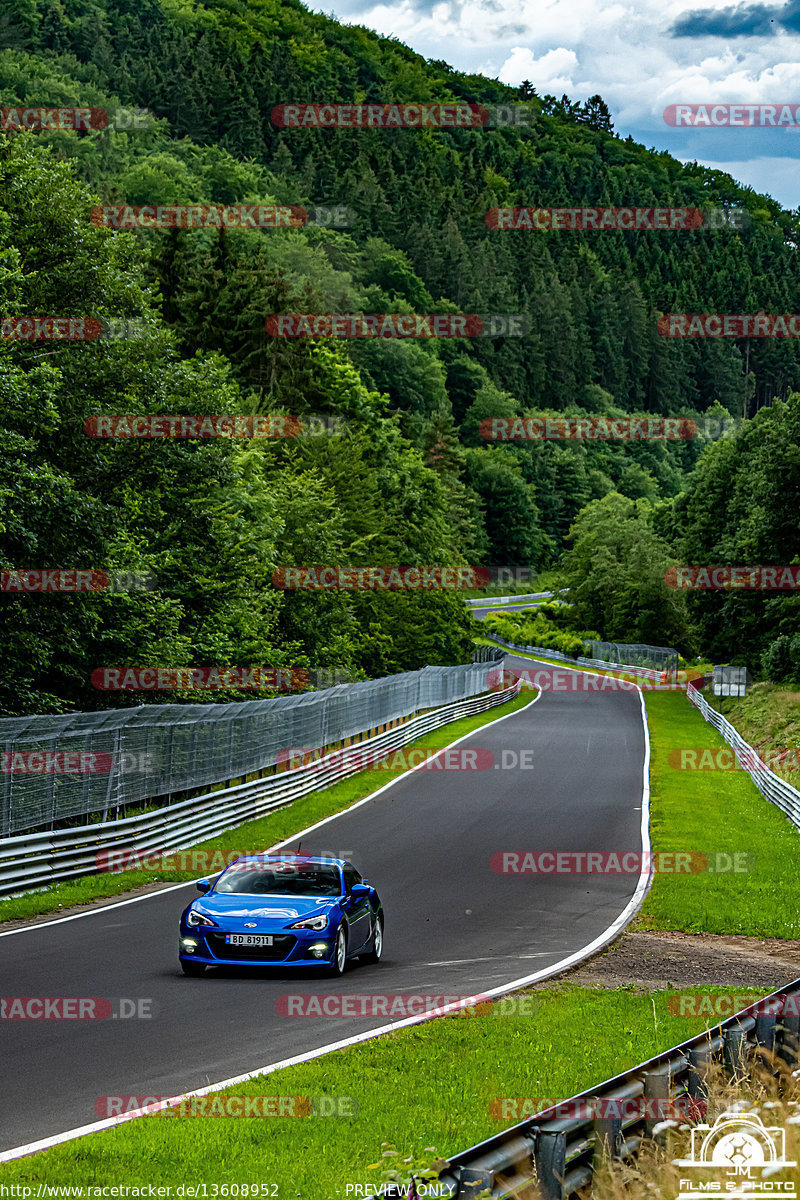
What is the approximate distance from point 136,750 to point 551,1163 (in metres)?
18.0

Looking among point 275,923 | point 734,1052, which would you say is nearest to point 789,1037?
point 734,1052

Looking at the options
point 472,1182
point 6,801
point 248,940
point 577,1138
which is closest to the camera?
point 472,1182

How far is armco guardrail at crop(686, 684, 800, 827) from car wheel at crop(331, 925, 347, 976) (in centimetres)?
1864

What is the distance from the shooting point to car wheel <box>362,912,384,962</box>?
48.4ft

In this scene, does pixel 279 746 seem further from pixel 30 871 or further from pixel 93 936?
pixel 93 936

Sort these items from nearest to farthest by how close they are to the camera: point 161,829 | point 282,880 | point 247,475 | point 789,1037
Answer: point 789,1037, point 282,880, point 161,829, point 247,475

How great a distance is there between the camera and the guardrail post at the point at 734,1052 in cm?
837

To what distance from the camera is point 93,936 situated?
15.4 metres

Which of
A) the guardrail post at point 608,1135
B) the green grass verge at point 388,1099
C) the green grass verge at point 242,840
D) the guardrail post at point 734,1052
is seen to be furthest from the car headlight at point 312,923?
the guardrail post at point 608,1135

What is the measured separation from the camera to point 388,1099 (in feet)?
29.0

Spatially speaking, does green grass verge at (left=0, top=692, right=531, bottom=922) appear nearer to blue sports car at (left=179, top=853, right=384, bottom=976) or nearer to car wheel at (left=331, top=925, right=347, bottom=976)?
blue sports car at (left=179, top=853, right=384, bottom=976)

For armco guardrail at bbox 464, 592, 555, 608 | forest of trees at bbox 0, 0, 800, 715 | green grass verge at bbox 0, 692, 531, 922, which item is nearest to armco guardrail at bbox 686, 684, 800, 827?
green grass verge at bbox 0, 692, 531, 922

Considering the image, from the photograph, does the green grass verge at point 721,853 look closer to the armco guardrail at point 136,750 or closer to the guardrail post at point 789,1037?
the armco guardrail at point 136,750

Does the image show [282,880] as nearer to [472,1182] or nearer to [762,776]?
[472,1182]
